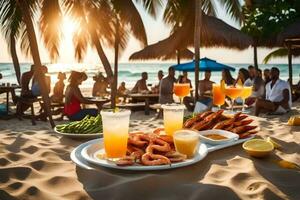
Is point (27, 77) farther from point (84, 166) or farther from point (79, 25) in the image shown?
point (84, 166)

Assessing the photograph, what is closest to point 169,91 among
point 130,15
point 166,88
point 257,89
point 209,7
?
point 166,88

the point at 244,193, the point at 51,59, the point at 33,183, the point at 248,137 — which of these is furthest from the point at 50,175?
the point at 51,59

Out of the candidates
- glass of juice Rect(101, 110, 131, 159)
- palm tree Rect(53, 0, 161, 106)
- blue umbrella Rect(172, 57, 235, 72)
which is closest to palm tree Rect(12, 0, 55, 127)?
glass of juice Rect(101, 110, 131, 159)

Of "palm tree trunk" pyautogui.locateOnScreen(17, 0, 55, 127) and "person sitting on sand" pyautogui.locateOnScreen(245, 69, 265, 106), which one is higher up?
"palm tree trunk" pyautogui.locateOnScreen(17, 0, 55, 127)

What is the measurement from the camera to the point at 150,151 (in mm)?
2025

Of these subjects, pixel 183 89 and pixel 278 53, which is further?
pixel 278 53

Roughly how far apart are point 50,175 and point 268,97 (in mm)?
6824

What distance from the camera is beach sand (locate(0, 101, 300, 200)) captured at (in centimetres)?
188

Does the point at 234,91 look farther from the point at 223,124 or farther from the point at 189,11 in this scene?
the point at 189,11

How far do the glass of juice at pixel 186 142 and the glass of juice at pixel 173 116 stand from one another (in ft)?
1.29

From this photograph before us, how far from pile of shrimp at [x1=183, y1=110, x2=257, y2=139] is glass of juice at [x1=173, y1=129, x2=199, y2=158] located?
2.02 ft

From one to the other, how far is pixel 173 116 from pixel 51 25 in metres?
9.13

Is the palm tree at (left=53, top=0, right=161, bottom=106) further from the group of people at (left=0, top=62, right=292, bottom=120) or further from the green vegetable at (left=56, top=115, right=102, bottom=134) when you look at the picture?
the green vegetable at (left=56, top=115, right=102, bottom=134)

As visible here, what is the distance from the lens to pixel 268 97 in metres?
8.16
